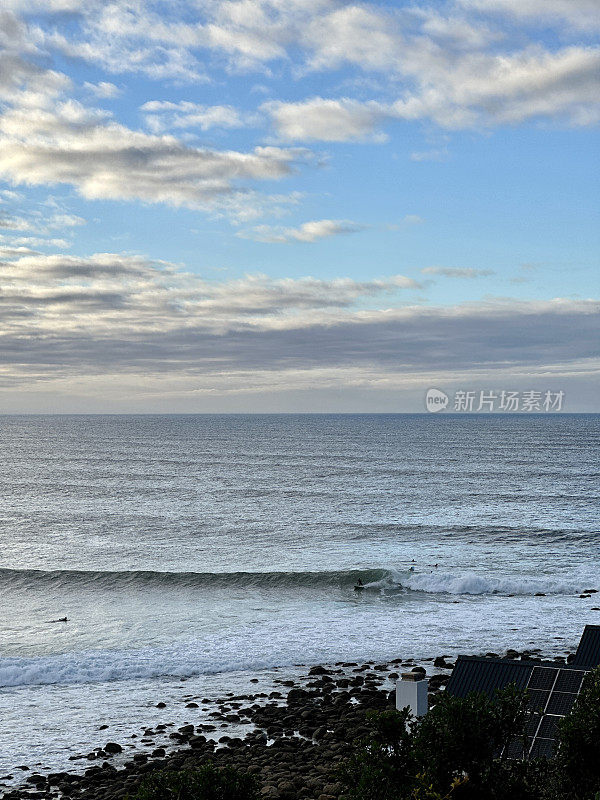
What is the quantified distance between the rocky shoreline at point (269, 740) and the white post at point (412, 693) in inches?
96.2

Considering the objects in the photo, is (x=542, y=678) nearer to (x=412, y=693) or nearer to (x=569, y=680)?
(x=569, y=680)

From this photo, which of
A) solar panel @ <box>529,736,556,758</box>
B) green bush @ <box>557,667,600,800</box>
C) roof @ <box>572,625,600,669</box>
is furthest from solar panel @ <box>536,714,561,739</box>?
green bush @ <box>557,667,600,800</box>

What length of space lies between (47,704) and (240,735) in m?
8.13

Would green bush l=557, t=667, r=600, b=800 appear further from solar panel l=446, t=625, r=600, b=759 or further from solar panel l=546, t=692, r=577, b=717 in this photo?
solar panel l=546, t=692, r=577, b=717

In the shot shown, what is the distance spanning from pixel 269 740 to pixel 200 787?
571 inches

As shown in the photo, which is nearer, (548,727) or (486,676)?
(548,727)

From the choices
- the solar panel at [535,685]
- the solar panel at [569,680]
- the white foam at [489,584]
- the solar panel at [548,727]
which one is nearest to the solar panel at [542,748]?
the solar panel at [535,685]

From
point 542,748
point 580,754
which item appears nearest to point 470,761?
point 580,754

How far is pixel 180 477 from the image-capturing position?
110250mm

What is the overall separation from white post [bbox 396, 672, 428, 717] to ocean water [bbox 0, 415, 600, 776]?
1058cm

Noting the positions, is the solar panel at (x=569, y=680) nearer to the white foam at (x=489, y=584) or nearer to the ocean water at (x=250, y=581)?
the ocean water at (x=250, y=581)

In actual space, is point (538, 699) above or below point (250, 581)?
above

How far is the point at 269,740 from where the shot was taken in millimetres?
24703

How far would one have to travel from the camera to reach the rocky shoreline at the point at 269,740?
21.3m
